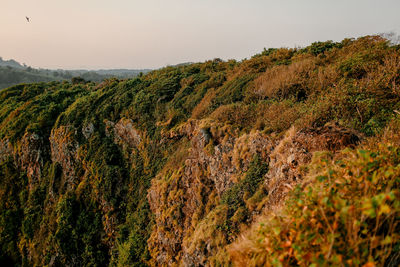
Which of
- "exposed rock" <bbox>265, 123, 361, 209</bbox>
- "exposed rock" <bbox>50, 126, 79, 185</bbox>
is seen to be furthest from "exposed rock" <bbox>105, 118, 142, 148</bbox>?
"exposed rock" <bbox>265, 123, 361, 209</bbox>

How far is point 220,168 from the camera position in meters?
7.26

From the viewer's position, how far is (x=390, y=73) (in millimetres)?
5738

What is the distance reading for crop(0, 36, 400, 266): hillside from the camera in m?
2.15

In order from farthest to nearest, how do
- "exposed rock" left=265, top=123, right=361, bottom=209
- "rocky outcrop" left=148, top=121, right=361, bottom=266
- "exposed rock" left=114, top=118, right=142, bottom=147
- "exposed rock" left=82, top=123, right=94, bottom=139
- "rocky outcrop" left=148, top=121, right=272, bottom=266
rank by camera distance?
"exposed rock" left=82, top=123, right=94, bottom=139, "exposed rock" left=114, top=118, right=142, bottom=147, "rocky outcrop" left=148, top=121, right=272, bottom=266, "rocky outcrop" left=148, top=121, right=361, bottom=266, "exposed rock" left=265, top=123, right=361, bottom=209

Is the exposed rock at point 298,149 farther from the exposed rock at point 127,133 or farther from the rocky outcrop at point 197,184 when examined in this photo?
the exposed rock at point 127,133

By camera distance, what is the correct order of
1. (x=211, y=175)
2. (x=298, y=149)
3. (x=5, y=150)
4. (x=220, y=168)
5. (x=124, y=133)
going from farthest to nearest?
(x=5, y=150)
(x=124, y=133)
(x=211, y=175)
(x=220, y=168)
(x=298, y=149)

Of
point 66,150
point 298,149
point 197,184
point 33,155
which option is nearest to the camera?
point 298,149

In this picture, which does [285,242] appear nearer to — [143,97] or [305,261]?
→ [305,261]

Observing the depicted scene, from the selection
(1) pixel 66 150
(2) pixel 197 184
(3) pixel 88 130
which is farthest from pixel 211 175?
(1) pixel 66 150

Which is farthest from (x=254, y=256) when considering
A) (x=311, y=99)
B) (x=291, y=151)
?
(x=311, y=99)

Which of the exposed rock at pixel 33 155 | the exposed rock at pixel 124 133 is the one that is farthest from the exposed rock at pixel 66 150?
the exposed rock at pixel 124 133

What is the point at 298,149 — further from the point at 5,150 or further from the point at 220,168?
the point at 5,150

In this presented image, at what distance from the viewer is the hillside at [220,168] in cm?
215

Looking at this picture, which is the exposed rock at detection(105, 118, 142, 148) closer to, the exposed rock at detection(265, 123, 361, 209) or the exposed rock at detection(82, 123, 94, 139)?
the exposed rock at detection(82, 123, 94, 139)
